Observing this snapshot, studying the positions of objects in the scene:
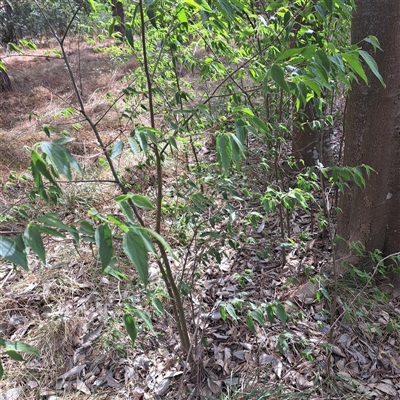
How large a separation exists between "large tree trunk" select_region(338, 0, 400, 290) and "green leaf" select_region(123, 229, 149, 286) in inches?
72.0

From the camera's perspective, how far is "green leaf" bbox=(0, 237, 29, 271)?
651mm

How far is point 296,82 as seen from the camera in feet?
3.13

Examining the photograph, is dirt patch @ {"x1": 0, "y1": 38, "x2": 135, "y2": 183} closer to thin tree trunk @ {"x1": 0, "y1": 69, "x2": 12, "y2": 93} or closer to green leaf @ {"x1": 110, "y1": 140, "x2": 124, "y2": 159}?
thin tree trunk @ {"x1": 0, "y1": 69, "x2": 12, "y2": 93}

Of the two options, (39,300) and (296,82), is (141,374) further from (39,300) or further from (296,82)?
(296,82)

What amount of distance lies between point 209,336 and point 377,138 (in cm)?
162

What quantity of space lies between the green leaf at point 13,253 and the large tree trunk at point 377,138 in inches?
78.2

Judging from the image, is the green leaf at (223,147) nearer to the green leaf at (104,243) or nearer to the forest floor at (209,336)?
the green leaf at (104,243)

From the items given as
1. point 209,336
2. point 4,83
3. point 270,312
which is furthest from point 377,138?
point 4,83

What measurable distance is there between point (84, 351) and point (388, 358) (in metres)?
1.88

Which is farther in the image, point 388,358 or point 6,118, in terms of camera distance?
point 6,118

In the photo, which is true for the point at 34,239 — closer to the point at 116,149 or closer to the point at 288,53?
the point at 116,149

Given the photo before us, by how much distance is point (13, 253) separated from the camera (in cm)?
67

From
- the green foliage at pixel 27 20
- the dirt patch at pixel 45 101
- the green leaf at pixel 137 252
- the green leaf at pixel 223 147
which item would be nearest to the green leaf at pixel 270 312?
the green leaf at pixel 223 147

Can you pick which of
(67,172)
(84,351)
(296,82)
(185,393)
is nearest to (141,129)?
(67,172)
